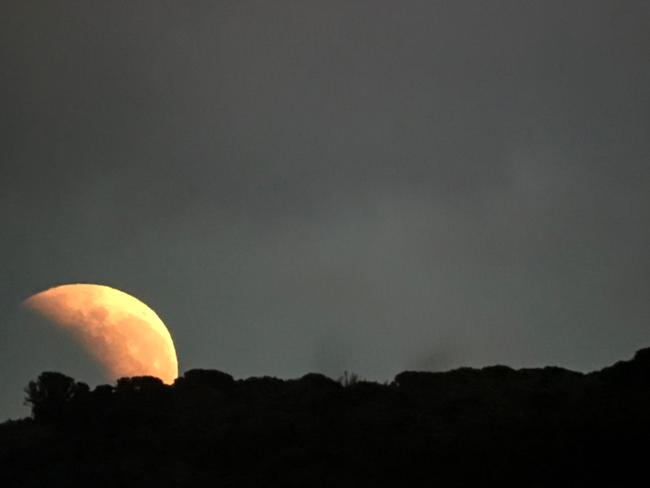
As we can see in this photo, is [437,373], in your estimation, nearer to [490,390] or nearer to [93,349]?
[490,390]

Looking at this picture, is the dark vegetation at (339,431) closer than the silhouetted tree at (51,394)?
Yes

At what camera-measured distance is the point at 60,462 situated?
68875mm

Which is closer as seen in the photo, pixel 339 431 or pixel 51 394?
pixel 339 431

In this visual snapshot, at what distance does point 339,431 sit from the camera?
6969 centimetres

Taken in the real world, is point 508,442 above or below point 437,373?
below

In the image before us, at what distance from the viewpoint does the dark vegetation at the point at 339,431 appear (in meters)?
64.1

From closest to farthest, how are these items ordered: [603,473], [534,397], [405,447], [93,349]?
[603,473] → [405,447] → [534,397] → [93,349]

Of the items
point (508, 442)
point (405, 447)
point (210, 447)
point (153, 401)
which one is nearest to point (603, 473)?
point (508, 442)

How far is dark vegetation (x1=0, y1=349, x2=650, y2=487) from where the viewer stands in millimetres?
64125

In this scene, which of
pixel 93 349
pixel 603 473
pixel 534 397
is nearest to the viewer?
pixel 603 473

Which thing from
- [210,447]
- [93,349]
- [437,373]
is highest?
[93,349]

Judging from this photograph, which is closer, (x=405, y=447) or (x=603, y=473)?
(x=603, y=473)

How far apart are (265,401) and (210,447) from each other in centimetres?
639

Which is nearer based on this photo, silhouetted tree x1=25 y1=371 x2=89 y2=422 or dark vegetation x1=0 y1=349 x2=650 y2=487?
dark vegetation x1=0 y1=349 x2=650 y2=487
